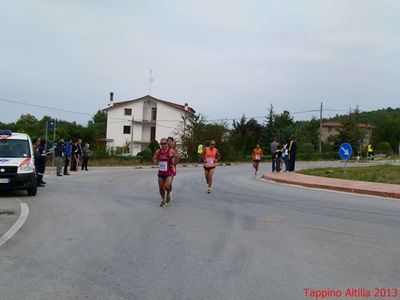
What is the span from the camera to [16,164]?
1488 centimetres

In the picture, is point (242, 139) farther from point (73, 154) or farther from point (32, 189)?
point (32, 189)

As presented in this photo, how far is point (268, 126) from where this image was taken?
76312mm

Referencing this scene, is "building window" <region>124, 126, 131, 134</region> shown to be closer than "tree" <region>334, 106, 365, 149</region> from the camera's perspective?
No

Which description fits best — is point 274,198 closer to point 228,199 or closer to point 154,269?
point 228,199

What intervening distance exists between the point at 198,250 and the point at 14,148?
10060mm

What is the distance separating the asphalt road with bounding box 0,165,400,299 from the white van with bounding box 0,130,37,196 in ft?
4.87

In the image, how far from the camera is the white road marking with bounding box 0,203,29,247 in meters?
8.41

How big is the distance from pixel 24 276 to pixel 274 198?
973 cm

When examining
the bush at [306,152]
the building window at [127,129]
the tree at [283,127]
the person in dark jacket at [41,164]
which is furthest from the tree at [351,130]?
the person in dark jacket at [41,164]

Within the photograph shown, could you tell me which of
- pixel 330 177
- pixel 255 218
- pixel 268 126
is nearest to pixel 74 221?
pixel 255 218

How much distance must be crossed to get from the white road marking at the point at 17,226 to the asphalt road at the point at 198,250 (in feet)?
0.48

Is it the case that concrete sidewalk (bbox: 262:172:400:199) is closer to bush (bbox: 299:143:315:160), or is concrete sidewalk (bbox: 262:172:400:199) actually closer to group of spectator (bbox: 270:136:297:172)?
group of spectator (bbox: 270:136:297:172)

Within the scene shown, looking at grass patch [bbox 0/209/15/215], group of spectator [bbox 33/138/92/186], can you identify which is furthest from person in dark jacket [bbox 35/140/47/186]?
grass patch [bbox 0/209/15/215]

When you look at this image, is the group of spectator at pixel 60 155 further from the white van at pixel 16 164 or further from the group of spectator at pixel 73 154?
the white van at pixel 16 164
